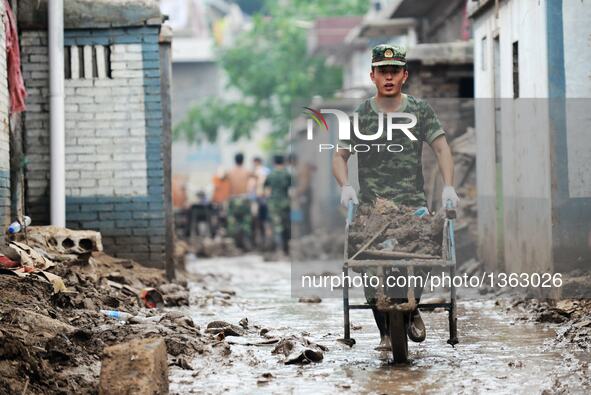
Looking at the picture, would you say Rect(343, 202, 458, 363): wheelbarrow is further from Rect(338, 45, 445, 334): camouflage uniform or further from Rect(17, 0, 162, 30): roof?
Rect(17, 0, 162, 30): roof

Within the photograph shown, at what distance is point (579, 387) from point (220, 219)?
1955 cm

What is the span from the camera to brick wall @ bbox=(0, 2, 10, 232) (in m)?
11.2

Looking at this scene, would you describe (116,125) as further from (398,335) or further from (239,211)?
(239,211)

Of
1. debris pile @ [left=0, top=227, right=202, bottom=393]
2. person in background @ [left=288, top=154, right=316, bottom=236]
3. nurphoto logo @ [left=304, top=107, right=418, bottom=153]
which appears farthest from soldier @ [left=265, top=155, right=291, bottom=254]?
nurphoto logo @ [left=304, top=107, right=418, bottom=153]

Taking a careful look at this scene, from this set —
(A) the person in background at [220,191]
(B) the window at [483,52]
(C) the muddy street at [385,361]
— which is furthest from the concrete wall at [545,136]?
(A) the person in background at [220,191]

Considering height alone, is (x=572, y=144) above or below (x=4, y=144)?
below

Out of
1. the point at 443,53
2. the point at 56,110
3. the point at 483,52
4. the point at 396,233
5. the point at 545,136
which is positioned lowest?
the point at 396,233

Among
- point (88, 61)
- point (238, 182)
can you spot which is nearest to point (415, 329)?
point (88, 61)

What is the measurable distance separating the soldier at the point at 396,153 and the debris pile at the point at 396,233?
0.22 m

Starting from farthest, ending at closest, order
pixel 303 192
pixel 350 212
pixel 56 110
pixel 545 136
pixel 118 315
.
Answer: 1. pixel 303 192
2. pixel 56 110
3. pixel 545 136
4. pixel 118 315
5. pixel 350 212

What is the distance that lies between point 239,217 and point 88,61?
1061 cm

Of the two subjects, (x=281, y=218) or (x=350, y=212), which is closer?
(x=350, y=212)

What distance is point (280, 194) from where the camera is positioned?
23.5 metres

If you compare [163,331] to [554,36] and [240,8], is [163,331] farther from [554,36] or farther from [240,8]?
[240,8]
